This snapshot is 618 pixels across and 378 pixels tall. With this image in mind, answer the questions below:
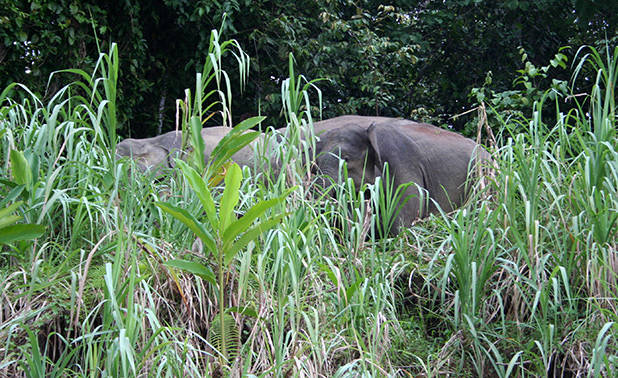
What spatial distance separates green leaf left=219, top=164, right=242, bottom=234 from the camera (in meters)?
2.11

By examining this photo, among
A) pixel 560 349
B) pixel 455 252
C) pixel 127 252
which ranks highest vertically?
pixel 127 252

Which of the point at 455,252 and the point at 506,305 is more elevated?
the point at 455,252

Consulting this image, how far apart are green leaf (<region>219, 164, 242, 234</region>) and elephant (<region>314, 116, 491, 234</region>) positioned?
6.68 feet

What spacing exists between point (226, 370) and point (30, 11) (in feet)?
14.7

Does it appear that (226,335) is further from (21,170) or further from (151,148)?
(151,148)

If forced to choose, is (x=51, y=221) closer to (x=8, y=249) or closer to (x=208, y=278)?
(x=8, y=249)

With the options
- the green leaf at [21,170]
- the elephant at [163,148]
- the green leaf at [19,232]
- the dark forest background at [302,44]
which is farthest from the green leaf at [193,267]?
the dark forest background at [302,44]

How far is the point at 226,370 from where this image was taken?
7.14 feet

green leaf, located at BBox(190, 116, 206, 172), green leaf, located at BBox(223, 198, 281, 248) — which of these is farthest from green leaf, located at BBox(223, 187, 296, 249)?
green leaf, located at BBox(190, 116, 206, 172)

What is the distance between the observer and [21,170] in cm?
242

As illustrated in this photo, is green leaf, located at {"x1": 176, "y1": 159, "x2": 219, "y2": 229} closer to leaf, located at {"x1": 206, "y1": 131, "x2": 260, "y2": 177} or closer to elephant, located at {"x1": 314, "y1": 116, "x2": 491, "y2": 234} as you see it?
leaf, located at {"x1": 206, "y1": 131, "x2": 260, "y2": 177}

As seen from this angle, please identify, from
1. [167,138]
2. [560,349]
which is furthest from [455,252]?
[167,138]

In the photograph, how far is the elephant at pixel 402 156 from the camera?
420 centimetres

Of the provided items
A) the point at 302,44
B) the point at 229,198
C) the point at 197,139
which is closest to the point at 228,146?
the point at 197,139
